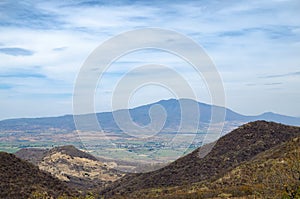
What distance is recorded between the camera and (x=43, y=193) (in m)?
70.9

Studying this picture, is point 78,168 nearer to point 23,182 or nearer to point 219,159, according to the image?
point 219,159

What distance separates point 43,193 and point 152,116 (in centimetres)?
3215

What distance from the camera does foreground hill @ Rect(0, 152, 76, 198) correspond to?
6825 centimetres

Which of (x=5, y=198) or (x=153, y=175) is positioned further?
(x=153, y=175)

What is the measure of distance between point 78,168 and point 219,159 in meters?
80.2

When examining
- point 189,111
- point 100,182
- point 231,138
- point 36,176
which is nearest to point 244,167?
point 189,111

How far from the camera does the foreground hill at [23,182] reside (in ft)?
224

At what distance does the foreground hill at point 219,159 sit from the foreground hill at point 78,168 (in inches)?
1304

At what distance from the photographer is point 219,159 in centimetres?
10631

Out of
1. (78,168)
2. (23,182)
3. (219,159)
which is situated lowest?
(78,168)

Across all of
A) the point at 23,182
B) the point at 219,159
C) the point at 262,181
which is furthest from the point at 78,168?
the point at 262,181

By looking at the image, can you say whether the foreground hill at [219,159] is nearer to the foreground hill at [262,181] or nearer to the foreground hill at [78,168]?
the foreground hill at [262,181]

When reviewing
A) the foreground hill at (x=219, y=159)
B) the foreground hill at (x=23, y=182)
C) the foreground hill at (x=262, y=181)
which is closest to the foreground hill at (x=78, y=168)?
the foreground hill at (x=219, y=159)

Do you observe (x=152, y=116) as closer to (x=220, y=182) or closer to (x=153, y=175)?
(x=220, y=182)
